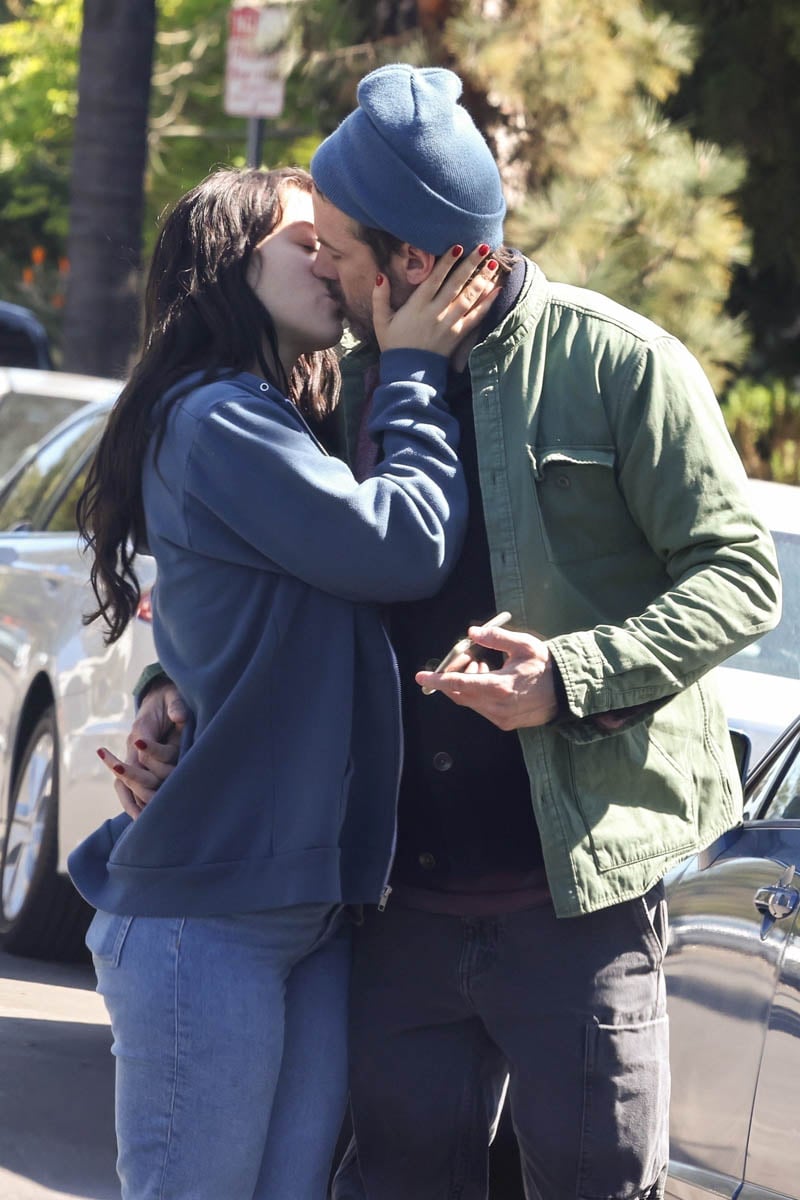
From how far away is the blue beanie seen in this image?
2.56m

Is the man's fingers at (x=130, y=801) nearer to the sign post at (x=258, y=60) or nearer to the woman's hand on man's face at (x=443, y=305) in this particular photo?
the woman's hand on man's face at (x=443, y=305)

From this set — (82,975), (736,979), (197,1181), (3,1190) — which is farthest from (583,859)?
(82,975)

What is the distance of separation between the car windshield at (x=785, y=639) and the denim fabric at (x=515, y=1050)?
2565mm

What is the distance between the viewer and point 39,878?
6.43 metres

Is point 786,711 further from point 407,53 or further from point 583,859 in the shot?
point 407,53

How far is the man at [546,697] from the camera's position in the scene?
2502 millimetres

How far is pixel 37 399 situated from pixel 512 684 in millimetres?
6596

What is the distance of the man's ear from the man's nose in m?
0.10

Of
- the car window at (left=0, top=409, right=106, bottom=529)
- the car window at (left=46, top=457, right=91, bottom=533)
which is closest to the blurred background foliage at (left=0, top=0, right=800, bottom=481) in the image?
the car window at (left=0, top=409, right=106, bottom=529)

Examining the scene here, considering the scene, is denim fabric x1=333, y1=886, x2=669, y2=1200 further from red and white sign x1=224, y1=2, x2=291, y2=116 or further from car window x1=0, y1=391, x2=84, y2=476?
red and white sign x1=224, y1=2, x2=291, y2=116

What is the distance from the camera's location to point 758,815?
4.02 m

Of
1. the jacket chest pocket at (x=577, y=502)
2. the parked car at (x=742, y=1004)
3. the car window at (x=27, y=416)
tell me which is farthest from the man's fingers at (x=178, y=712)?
the car window at (x=27, y=416)

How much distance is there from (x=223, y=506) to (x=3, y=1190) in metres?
2.39

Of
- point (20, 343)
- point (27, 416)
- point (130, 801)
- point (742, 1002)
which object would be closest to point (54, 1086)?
point (742, 1002)
